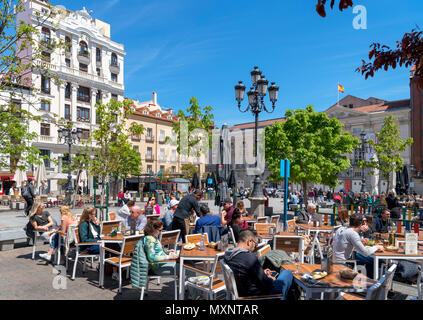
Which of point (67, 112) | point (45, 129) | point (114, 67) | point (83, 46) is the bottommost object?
point (45, 129)

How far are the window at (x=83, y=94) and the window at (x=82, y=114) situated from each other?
1313 millimetres

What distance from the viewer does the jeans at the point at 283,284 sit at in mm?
3725

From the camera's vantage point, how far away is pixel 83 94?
42031mm

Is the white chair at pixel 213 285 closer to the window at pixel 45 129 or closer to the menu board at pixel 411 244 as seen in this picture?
the menu board at pixel 411 244

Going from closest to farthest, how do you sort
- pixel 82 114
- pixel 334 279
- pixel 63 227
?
pixel 334 279
pixel 63 227
pixel 82 114

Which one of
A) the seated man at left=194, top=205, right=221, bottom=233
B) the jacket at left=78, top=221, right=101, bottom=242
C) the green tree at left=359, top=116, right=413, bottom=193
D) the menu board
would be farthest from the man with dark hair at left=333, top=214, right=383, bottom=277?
the green tree at left=359, top=116, right=413, bottom=193

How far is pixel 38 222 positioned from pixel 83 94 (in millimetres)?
37337

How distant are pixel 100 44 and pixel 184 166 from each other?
849 inches

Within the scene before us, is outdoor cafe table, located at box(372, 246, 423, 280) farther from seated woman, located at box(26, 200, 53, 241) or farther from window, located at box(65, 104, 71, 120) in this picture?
window, located at box(65, 104, 71, 120)

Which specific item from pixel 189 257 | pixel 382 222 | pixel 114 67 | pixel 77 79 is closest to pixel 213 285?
pixel 189 257

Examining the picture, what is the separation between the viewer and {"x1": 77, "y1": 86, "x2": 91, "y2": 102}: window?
41534 millimetres

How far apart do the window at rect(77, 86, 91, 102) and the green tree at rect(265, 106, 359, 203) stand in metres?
31.0

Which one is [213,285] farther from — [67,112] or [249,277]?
[67,112]
